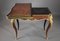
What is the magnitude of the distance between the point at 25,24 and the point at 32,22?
0.22 meters

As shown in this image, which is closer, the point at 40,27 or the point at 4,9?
the point at 40,27

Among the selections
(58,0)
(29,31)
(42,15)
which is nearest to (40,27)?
(29,31)

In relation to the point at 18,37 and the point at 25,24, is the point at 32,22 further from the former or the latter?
the point at 18,37

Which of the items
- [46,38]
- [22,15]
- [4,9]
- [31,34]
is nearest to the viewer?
[22,15]

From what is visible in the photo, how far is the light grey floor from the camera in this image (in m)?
2.48

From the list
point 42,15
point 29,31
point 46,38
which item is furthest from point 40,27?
point 42,15

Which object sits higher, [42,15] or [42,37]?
[42,15]

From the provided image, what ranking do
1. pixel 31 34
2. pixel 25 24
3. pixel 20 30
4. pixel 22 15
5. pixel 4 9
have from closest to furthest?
pixel 22 15 < pixel 31 34 < pixel 20 30 < pixel 25 24 < pixel 4 9

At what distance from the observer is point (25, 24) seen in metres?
3.18

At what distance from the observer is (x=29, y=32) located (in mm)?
2734

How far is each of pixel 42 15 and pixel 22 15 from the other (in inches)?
13.7

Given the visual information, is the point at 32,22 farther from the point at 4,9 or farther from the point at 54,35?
the point at 4,9

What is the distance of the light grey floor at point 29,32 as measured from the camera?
248 centimetres

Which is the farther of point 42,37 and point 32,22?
point 32,22
